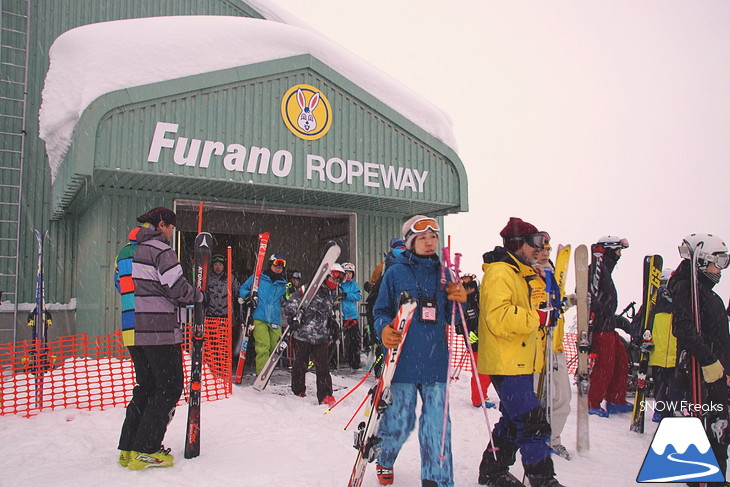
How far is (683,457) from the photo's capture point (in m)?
3.21

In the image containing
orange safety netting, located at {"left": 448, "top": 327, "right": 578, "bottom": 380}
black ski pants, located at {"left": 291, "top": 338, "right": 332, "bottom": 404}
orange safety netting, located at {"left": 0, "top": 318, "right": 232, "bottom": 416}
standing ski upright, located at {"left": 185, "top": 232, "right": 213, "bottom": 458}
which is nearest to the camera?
standing ski upright, located at {"left": 185, "top": 232, "right": 213, "bottom": 458}

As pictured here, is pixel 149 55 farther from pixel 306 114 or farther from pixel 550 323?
pixel 550 323

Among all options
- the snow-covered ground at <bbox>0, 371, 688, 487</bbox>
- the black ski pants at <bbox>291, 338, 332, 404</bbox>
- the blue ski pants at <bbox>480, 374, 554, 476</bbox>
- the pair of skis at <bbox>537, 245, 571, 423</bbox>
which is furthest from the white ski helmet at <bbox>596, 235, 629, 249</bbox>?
the black ski pants at <bbox>291, 338, 332, 404</bbox>

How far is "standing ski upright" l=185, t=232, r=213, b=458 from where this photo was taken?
13.3ft

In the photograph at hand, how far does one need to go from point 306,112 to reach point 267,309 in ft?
10.8

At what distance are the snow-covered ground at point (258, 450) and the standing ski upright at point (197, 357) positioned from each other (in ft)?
0.51

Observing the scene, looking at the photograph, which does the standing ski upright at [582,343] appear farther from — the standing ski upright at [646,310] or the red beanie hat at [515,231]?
the red beanie hat at [515,231]

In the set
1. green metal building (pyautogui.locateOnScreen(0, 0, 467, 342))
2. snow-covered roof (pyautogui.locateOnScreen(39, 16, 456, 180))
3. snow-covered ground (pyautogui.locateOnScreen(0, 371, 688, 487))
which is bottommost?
snow-covered ground (pyautogui.locateOnScreen(0, 371, 688, 487))

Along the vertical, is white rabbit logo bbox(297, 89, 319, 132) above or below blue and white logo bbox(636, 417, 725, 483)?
above

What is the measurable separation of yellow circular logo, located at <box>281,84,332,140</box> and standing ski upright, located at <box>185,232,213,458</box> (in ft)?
13.7

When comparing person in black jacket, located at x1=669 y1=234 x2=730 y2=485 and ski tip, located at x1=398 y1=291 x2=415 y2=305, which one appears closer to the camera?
ski tip, located at x1=398 y1=291 x2=415 y2=305

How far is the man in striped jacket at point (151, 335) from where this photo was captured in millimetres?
3729
